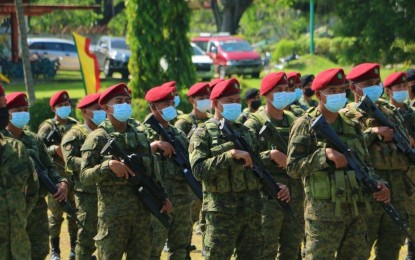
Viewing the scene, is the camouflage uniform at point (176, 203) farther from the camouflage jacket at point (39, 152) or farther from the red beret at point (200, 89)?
the camouflage jacket at point (39, 152)

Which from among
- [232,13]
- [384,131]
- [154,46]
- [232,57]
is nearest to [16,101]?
[384,131]

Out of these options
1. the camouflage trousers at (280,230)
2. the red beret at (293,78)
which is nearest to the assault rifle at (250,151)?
the camouflage trousers at (280,230)

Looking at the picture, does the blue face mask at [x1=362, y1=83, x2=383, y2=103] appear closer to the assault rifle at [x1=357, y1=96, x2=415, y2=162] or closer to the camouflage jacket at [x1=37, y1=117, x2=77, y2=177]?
the assault rifle at [x1=357, y1=96, x2=415, y2=162]

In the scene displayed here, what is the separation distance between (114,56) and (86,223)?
1097 inches

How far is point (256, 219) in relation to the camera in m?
8.16

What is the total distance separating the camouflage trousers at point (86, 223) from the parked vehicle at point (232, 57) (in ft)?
85.6

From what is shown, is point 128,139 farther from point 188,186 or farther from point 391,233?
point 391,233

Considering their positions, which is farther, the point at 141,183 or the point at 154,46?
the point at 154,46

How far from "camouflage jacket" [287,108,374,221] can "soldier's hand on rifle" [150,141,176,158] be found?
6.06 ft

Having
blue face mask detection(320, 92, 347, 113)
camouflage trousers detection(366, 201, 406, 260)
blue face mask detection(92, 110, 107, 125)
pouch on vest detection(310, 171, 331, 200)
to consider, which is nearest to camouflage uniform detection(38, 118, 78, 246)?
blue face mask detection(92, 110, 107, 125)

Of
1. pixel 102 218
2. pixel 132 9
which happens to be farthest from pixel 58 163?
pixel 132 9

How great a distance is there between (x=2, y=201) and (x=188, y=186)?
3.25m

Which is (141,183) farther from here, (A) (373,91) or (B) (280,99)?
(A) (373,91)

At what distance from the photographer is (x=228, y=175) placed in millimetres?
8070
